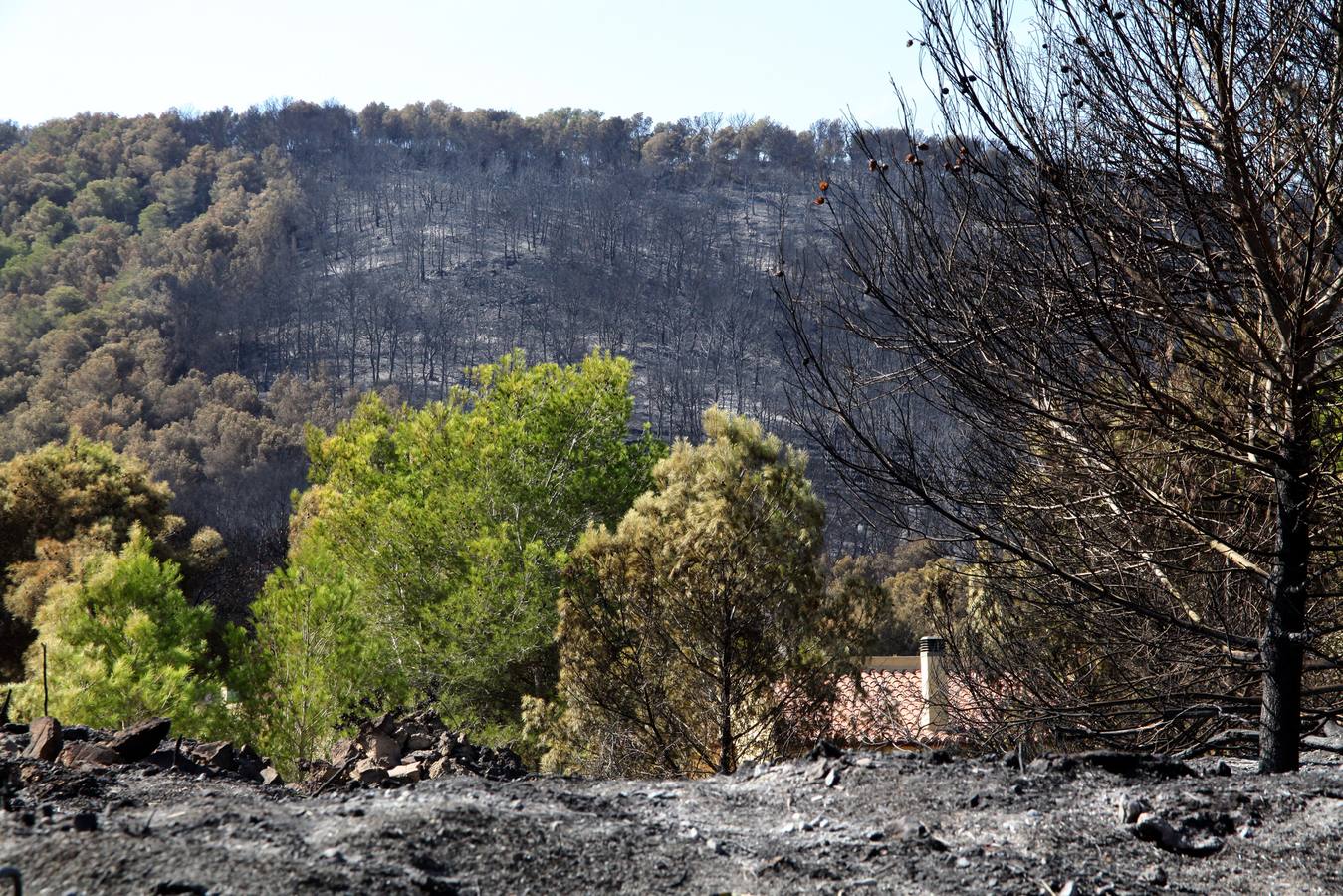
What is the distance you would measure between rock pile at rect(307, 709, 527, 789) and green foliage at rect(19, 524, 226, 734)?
5.10 m

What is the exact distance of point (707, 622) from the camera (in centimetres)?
1005

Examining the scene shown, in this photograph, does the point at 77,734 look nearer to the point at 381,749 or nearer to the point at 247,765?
the point at 247,765

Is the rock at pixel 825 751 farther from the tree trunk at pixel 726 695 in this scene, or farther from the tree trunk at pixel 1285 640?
the tree trunk at pixel 726 695

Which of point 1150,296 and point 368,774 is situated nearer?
point 1150,296

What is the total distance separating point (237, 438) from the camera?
66.2 m

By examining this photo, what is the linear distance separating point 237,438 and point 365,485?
48.2 metres

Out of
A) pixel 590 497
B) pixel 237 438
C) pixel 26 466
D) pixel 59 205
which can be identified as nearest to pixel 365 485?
pixel 590 497

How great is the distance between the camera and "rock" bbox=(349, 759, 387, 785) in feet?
15.8

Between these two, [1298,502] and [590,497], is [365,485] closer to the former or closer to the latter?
[590,497]

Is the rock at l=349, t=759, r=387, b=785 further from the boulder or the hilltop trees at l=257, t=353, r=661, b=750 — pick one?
the hilltop trees at l=257, t=353, r=661, b=750

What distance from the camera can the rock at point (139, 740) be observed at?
4438 millimetres

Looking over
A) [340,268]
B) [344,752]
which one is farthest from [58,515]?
[340,268]

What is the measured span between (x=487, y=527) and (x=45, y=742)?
12960mm

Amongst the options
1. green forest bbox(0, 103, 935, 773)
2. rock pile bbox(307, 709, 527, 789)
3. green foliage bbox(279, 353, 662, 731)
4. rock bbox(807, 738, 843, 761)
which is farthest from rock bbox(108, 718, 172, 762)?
green foliage bbox(279, 353, 662, 731)
